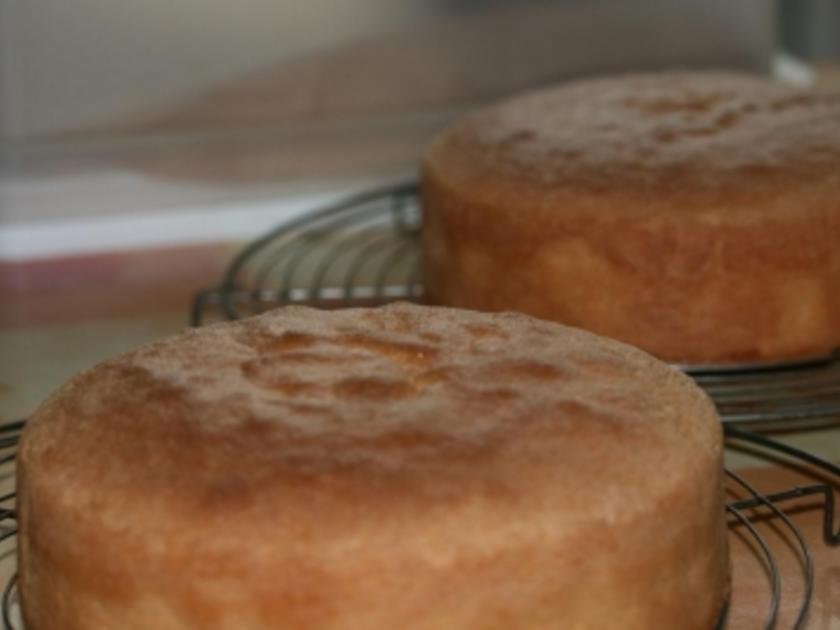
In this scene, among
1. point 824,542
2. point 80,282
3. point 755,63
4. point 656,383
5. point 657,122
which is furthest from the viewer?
point 755,63

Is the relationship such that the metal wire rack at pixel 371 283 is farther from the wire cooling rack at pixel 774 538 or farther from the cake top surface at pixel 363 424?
the cake top surface at pixel 363 424

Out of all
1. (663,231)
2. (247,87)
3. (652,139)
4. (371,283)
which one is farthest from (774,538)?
(247,87)

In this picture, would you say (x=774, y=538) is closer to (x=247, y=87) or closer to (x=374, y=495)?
(x=374, y=495)

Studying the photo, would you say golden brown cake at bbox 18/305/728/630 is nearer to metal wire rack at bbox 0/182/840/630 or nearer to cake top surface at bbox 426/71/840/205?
metal wire rack at bbox 0/182/840/630

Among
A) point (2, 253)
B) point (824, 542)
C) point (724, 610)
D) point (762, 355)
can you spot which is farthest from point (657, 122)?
point (2, 253)

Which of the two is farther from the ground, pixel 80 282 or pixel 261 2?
pixel 261 2

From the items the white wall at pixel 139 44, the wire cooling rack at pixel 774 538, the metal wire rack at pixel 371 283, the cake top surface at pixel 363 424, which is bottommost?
the metal wire rack at pixel 371 283

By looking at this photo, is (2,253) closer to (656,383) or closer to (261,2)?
(261,2)

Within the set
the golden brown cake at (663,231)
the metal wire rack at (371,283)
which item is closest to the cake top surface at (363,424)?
the metal wire rack at (371,283)
